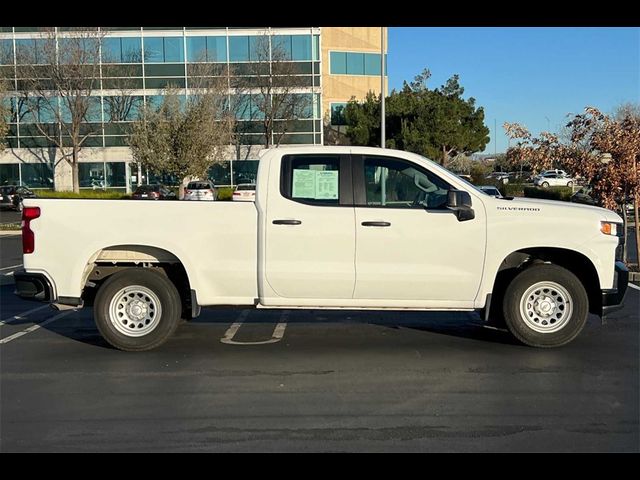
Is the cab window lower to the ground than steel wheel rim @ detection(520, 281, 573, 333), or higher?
higher

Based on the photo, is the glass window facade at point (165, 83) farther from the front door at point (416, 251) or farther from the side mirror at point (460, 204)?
the side mirror at point (460, 204)

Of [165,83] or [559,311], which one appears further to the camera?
[165,83]

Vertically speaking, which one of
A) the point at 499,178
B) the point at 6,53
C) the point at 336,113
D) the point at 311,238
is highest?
the point at 6,53

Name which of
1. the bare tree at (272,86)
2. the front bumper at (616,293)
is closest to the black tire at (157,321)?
the front bumper at (616,293)

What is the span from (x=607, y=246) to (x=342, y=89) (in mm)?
45685

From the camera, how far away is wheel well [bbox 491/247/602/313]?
7066 mm

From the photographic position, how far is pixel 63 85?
1580 inches

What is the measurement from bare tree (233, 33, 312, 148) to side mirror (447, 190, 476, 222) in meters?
39.0

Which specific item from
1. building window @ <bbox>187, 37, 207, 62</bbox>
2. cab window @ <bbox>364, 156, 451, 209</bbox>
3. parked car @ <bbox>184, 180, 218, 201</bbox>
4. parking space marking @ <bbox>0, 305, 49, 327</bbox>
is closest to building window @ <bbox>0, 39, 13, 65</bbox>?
building window @ <bbox>187, 37, 207, 62</bbox>

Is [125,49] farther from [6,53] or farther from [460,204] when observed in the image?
[460,204]

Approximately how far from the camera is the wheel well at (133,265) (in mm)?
7129

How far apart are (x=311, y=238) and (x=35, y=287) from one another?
2.99 m

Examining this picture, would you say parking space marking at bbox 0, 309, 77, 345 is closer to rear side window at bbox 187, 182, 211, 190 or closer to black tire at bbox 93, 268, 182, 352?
black tire at bbox 93, 268, 182, 352

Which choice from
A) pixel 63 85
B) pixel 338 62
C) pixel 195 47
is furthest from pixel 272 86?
pixel 63 85
